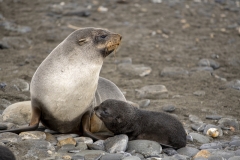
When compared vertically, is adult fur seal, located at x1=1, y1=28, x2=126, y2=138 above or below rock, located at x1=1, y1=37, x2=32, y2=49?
above

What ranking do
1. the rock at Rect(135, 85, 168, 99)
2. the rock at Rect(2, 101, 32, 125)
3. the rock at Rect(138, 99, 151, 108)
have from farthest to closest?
the rock at Rect(135, 85, 168, 99) < the rock at Rect(138, 99, 151, 108) < the rock at Rect(2, 101, 32, 125)

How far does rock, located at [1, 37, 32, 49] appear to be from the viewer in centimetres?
1073

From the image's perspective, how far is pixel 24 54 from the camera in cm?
1028

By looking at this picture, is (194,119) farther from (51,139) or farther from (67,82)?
(51,139)

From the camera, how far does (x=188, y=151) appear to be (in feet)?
19.0

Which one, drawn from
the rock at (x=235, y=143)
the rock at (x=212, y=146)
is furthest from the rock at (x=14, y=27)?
the rock at (x=235, y=143)

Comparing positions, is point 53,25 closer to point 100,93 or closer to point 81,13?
point 81,13

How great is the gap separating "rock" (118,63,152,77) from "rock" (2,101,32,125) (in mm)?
3507

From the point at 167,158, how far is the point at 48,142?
1322mm

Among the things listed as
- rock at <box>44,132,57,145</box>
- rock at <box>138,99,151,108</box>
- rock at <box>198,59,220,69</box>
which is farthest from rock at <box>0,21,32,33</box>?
rock at <box>44,132,57,145</box>

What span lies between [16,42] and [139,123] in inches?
225

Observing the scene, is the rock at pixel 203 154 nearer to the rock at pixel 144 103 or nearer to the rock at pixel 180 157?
the rock at pixel 180 157

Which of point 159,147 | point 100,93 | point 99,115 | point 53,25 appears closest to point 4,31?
point 53,25

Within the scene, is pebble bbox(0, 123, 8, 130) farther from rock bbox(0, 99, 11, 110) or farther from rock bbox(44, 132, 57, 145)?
rock bbox(0, 99, 11, 110)
